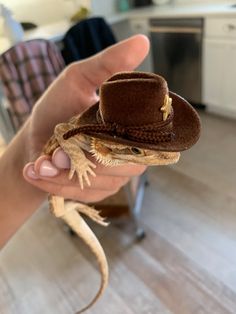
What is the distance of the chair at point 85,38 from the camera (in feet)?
8.29

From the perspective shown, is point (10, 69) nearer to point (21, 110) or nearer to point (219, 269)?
point (21, 110)

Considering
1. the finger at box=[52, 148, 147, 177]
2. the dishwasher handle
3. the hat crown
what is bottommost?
the dishwasher handle

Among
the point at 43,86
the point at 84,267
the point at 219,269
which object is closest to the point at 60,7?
the point at 43,86

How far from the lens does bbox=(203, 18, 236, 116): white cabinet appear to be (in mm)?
2773

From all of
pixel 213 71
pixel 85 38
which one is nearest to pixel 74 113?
pixel 85 38

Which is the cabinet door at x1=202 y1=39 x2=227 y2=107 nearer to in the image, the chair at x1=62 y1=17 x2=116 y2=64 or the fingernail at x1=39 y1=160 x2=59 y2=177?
the chair at x1=62 y1=17 x2=116 y2=64

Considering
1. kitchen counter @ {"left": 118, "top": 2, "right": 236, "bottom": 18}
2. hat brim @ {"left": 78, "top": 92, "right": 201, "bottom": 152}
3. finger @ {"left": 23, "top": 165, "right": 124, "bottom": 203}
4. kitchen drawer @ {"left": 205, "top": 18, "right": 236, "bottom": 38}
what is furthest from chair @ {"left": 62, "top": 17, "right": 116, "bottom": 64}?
hat brim @ {"left": 78, "top": 92, "right": 201, "bottom": 152}

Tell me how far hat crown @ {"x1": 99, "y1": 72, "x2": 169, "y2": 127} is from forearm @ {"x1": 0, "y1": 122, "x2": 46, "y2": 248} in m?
0.62

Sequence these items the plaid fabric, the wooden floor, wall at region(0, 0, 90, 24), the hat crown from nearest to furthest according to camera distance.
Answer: the hat crown, the wooden floor, the plaid fabric, wall at region(0, 0, 90, 24)

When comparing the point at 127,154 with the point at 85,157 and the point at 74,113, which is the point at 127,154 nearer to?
the point at 85,157

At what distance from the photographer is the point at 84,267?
184cm

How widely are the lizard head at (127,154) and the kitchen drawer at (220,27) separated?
8.36 feet

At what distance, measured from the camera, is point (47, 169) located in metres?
0.83

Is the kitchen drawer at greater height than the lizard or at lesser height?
lesser
